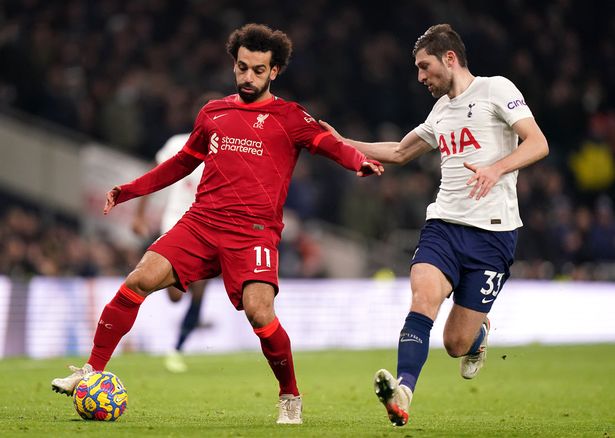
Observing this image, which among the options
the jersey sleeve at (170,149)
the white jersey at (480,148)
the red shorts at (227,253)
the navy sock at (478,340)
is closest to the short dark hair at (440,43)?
the white jersey at (480,148)

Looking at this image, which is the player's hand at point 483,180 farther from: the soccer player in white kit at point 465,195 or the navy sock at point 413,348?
the navy sock at point 413,348

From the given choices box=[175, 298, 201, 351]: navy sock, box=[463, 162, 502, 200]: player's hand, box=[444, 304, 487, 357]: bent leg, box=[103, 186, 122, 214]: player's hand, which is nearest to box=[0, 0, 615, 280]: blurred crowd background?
box=[175, 298, 201, 351]: navy sock

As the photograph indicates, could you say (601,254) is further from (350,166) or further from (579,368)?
(350,166)

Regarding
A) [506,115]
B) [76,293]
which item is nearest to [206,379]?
[76,293]

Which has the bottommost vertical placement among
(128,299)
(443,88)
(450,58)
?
(128,299)

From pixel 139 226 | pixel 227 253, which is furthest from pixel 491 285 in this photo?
pixel 139 226

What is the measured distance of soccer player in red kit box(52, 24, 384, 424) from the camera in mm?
7711

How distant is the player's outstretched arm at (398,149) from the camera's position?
845 centimetres

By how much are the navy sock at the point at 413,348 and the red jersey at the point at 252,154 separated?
109 centimetres

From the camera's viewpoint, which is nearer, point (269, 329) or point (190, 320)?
point (269, 329)

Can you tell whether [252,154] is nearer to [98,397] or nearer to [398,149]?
[398,149]

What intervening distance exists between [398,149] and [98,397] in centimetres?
265

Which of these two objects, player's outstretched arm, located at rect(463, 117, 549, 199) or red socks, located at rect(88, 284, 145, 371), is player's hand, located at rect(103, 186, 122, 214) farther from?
player's outstretched arm, located at rect(463, 117, 549, 199)

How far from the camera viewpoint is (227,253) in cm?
777
